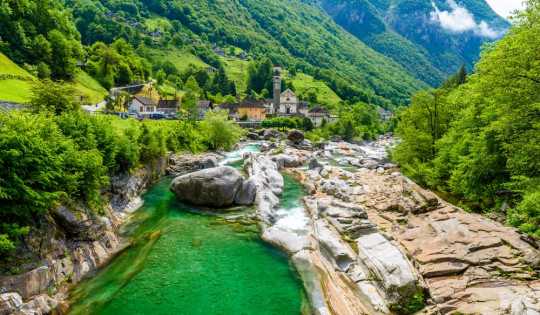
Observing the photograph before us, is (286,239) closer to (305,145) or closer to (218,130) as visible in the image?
(218,130)

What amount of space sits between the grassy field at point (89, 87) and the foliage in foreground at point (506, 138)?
67201mm

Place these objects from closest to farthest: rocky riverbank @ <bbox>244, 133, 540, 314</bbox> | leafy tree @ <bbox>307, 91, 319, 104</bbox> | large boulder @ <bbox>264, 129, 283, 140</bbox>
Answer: rocky riverbank @ <bbox>244, 133, 540, 314</bbox>
large boulder @ <bbox>264, 129, 283, 140</bbox>
leafy tree @ <bbox>307, 91, 319, 104</bbox>

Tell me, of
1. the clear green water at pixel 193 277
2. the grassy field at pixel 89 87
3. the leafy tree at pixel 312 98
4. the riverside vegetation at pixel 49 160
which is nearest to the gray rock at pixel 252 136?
the grassy field at pixel 89 87

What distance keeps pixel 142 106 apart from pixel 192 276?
259 feet

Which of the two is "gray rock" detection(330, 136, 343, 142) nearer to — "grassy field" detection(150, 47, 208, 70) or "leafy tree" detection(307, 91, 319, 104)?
"leafy tree" detection(307, 91, 319, 104)

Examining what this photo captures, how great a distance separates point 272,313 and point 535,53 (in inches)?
811

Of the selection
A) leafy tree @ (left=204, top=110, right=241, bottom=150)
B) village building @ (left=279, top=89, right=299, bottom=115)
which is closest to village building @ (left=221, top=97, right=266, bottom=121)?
village building @ (left=279, top=89, right=299, bottom=115)

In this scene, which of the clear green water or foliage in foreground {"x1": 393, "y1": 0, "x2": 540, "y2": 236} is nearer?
the clear green water

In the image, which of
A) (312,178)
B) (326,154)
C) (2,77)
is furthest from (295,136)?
(2,77)

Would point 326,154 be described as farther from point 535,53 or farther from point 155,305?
point 155,305

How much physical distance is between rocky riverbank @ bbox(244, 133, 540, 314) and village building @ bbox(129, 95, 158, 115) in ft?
237

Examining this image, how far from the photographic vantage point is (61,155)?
13484mm

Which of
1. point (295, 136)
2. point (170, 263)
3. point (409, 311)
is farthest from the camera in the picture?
point (295, 136)

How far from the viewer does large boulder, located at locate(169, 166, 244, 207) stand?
80.0ft
